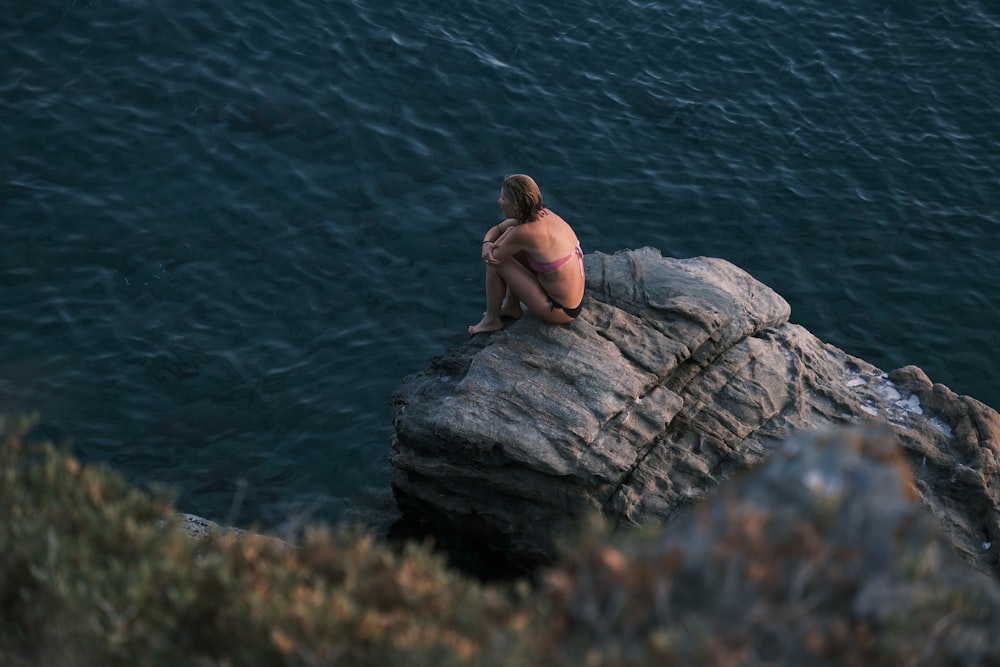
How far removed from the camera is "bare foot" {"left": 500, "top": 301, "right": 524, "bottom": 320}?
12.3 metres

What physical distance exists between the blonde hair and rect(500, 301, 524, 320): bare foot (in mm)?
1365

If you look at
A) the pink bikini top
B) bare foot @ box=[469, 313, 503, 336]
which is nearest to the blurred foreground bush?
the pink bikini top

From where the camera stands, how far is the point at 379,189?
1736cm

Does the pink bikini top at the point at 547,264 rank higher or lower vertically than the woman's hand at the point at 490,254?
higher

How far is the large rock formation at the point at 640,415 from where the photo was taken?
11086 mm

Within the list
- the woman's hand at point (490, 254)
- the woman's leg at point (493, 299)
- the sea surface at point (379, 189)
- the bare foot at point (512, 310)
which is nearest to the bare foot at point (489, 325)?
the woman's leg at point (493, 299)

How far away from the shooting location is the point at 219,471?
509 inches

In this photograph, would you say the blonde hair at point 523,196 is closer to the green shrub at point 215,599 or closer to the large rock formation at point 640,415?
the large rock formation at point 640,415

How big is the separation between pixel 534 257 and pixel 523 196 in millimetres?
720

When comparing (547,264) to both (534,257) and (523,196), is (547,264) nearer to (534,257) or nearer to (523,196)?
(534,257)

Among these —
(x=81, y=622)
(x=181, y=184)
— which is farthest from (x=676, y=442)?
(x=181, y=184)

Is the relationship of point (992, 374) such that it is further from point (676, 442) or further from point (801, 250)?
point (676, 442)

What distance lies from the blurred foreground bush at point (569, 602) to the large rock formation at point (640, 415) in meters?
5.49

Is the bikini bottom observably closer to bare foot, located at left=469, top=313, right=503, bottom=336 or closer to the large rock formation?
the large rock formation
